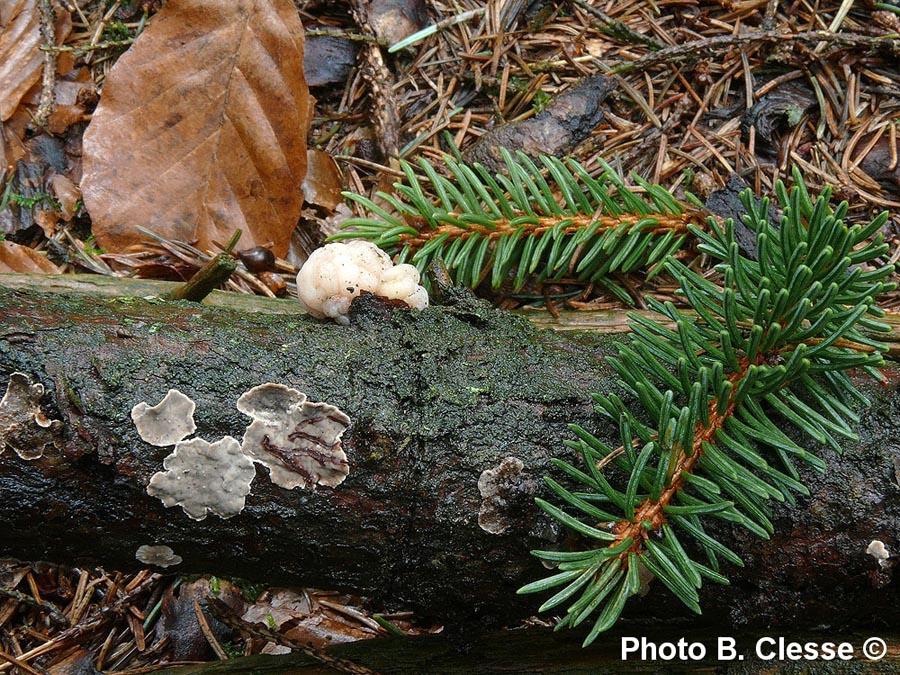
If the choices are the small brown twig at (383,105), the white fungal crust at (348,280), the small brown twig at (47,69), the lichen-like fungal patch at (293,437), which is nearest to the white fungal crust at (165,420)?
the lichen-like fungal patch at (293,437)

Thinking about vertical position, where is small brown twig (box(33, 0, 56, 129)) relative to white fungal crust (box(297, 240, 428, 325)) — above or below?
above

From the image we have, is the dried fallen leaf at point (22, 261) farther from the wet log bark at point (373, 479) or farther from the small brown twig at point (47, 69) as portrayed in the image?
the wet log bark at point (373, 479)

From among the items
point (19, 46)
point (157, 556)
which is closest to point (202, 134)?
point (19, 46)

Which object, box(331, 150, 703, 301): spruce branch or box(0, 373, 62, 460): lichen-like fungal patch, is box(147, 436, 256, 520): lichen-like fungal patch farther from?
box(331, 150, 703, 301): spruce branch

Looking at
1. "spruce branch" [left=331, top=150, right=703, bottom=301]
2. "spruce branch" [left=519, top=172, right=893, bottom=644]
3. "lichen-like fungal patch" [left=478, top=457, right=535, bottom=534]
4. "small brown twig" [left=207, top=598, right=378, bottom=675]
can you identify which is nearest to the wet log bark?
"lichen-like fungal patch" [left=478, top=457, right=535, bottom=534]

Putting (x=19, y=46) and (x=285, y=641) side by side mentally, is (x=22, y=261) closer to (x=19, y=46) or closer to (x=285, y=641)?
(x=19, y=46)
